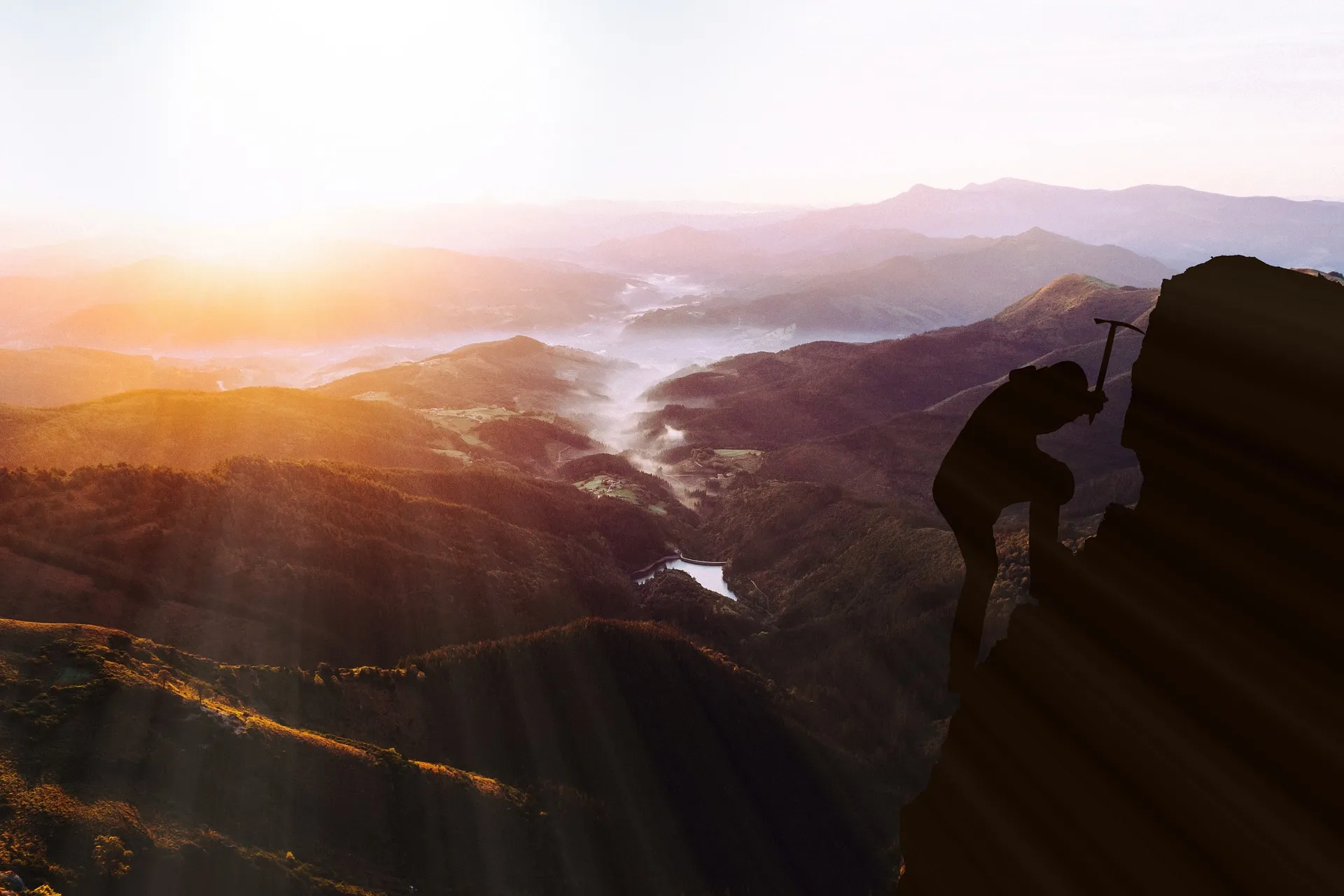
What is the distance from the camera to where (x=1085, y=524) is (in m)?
26.6

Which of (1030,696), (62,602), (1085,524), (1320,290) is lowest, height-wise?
(1085,524)

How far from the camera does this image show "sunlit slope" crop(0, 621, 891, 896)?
30.5 ft

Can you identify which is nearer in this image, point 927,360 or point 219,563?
point 219,563

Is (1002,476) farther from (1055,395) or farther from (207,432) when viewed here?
(207,432)

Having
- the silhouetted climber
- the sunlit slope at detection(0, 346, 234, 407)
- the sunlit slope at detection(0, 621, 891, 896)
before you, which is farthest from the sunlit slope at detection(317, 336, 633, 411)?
the silhouetted climber

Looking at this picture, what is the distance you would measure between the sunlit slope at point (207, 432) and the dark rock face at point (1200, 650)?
141 feet

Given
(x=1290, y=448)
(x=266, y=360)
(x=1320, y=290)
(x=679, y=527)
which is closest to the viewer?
(x=1290, y=448)

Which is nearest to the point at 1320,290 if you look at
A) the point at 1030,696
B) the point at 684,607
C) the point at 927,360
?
the point at 1030,696

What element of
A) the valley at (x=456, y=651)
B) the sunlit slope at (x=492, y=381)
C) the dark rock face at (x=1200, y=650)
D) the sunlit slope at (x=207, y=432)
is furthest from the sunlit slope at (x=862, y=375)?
the dark rock face at (x=1200, y=650)

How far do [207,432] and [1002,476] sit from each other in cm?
5294

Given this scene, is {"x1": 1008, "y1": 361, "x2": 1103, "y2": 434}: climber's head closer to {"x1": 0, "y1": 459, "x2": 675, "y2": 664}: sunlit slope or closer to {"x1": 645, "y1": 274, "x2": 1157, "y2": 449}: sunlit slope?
{"x1": 0, "y1": 459, "x2": 675, "y2": 664}: sunlit slope

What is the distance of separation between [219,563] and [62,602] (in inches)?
174

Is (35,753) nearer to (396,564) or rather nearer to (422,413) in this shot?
(396,564)

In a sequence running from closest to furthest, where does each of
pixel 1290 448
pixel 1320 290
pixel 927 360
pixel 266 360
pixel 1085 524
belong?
pixel 1290 448 < pixel 1320 290 < pixel 1085 524 < pixel 927 360 < pixel 266 360
